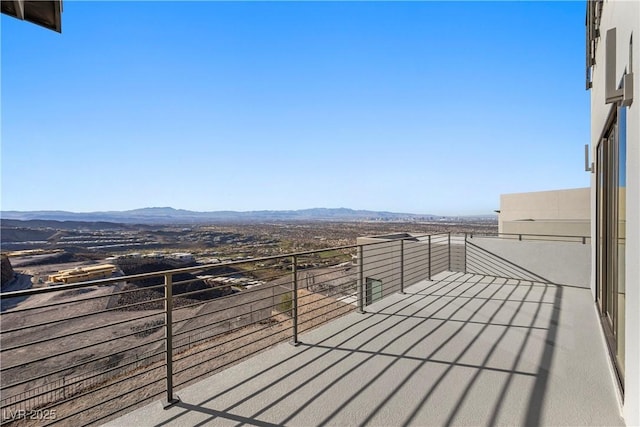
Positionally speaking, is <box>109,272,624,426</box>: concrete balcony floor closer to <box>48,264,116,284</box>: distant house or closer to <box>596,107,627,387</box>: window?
<box>596,107,627,387</box>: window

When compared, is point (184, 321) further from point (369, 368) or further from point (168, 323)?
point (369, 368)

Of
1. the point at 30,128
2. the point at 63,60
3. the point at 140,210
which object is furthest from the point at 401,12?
the point at 140,210

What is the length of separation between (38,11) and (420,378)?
348cm

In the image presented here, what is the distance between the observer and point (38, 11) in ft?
6.45

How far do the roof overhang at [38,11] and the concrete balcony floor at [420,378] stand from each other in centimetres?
241

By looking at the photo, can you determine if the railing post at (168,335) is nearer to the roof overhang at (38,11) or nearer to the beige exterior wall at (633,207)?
the roof overhang at (38,11)

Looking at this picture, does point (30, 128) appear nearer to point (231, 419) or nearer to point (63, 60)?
point (63, 60)

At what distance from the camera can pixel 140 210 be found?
73.8 meters

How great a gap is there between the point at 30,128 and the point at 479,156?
116 ft

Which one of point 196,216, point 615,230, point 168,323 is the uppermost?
point 615,230

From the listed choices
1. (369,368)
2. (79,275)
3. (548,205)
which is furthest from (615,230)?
(548,205)

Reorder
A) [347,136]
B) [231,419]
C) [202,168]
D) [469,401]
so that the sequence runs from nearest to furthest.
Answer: [231,419] < [469,401] < [347,136] < [202,168]

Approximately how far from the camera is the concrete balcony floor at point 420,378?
1.84 meters

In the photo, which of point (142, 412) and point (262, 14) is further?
point (262, 14)
